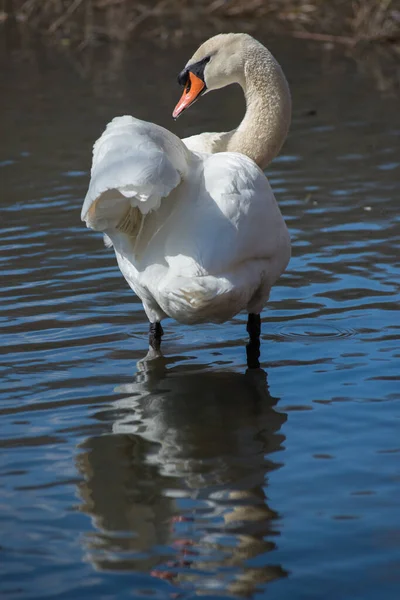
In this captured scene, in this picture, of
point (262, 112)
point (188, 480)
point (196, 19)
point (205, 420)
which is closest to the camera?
point (188, 480)

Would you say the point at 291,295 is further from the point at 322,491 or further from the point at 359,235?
the point at 322,491

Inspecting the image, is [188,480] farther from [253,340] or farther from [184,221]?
[253,340]

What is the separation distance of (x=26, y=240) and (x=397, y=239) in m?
2.63

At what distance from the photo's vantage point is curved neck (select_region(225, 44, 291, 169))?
5.76 meters

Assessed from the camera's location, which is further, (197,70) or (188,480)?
(197,70)

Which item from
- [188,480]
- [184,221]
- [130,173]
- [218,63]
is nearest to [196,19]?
[218,63]

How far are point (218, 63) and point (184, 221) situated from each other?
1.41 m

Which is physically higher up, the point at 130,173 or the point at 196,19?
the point at 130,173

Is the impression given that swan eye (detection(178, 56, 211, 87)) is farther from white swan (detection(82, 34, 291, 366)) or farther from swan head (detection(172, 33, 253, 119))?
white swan (detection(82, 34, 291, 366))

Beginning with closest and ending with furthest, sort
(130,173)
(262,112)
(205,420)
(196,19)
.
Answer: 1. (130,173)
2. (205,420)
3. (262,112)
4. (196,19)

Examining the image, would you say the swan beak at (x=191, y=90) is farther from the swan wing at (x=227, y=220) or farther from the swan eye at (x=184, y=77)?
the swan wing at (x=227, y=220)

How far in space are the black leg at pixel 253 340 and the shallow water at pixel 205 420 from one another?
0.16ft

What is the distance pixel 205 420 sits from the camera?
5047mm

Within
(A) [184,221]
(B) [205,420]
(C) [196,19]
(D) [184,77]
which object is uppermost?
(D) [184,77]
